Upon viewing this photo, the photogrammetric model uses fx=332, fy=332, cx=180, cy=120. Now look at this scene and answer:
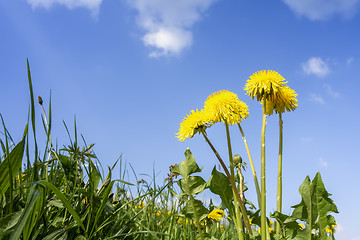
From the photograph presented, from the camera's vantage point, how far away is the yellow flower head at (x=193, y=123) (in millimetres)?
2158

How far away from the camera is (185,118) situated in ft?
7.50

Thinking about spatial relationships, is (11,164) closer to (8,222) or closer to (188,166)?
(8,222)

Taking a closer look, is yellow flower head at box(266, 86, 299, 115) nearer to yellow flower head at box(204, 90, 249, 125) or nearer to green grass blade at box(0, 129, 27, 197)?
yellow flower head at box(204, 90, 249, 125)

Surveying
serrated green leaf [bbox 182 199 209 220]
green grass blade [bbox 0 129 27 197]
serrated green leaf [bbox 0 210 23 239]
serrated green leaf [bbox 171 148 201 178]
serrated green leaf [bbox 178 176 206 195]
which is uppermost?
serrated green leaf [bbox 171 148 201 178]

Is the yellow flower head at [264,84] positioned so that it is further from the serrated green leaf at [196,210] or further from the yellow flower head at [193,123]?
the serrated green leaf at [196,210]

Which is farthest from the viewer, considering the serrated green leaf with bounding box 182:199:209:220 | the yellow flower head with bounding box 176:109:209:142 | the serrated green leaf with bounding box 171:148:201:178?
the serrated green leaf with bounding box 182:199:209:220

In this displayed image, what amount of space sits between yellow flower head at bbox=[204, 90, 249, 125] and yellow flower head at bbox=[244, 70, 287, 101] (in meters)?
0.11

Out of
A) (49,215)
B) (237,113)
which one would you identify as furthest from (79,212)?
(237,113)

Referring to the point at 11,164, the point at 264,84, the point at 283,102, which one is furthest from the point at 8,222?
the point at 283,102

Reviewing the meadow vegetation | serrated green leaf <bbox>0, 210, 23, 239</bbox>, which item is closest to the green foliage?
the meadow vegetation

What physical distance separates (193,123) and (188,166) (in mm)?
404

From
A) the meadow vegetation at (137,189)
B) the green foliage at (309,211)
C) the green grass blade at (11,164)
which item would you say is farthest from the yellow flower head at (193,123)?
the green grass blade at (11,164)

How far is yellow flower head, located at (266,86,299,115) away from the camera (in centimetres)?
243

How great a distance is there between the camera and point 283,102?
2.45 metres
